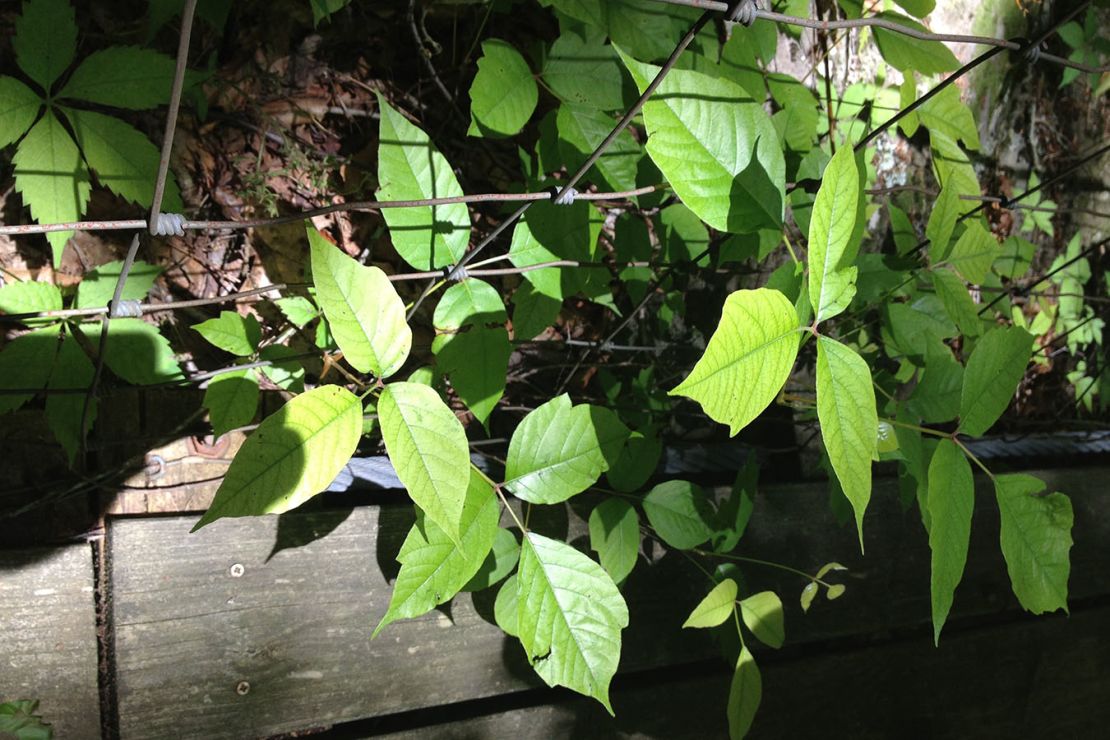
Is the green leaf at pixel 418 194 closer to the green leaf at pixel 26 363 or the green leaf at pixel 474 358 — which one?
the green leaf at pixel 474 358

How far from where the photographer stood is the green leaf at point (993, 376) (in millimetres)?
928

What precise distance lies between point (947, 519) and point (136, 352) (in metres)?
1.11

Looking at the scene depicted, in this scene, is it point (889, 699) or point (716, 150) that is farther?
point (889, 699)

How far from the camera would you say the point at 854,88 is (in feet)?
6.07

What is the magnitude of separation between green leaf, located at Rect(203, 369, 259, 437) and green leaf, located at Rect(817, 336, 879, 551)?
81cm

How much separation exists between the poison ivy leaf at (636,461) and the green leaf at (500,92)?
54 centimetres

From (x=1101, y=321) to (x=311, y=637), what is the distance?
8.59 ft

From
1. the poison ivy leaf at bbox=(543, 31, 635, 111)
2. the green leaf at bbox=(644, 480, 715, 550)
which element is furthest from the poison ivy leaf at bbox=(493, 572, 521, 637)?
the poison ivy leaf at bbox=(543, 31, 635, 111)

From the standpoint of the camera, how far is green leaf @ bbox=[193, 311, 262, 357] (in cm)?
106

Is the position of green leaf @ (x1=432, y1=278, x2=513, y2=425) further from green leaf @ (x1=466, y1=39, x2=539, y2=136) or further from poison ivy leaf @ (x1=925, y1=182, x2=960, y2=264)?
poison ivy leaf @ (x1=925, y1=182, x2=960, y2=264)

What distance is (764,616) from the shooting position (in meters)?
1.25

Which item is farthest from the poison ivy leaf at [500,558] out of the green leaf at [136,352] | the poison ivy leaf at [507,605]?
the green leaf at [136,352]

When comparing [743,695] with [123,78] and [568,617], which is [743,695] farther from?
[123,78]

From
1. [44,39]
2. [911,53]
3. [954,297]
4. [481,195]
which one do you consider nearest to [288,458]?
[481,195]
